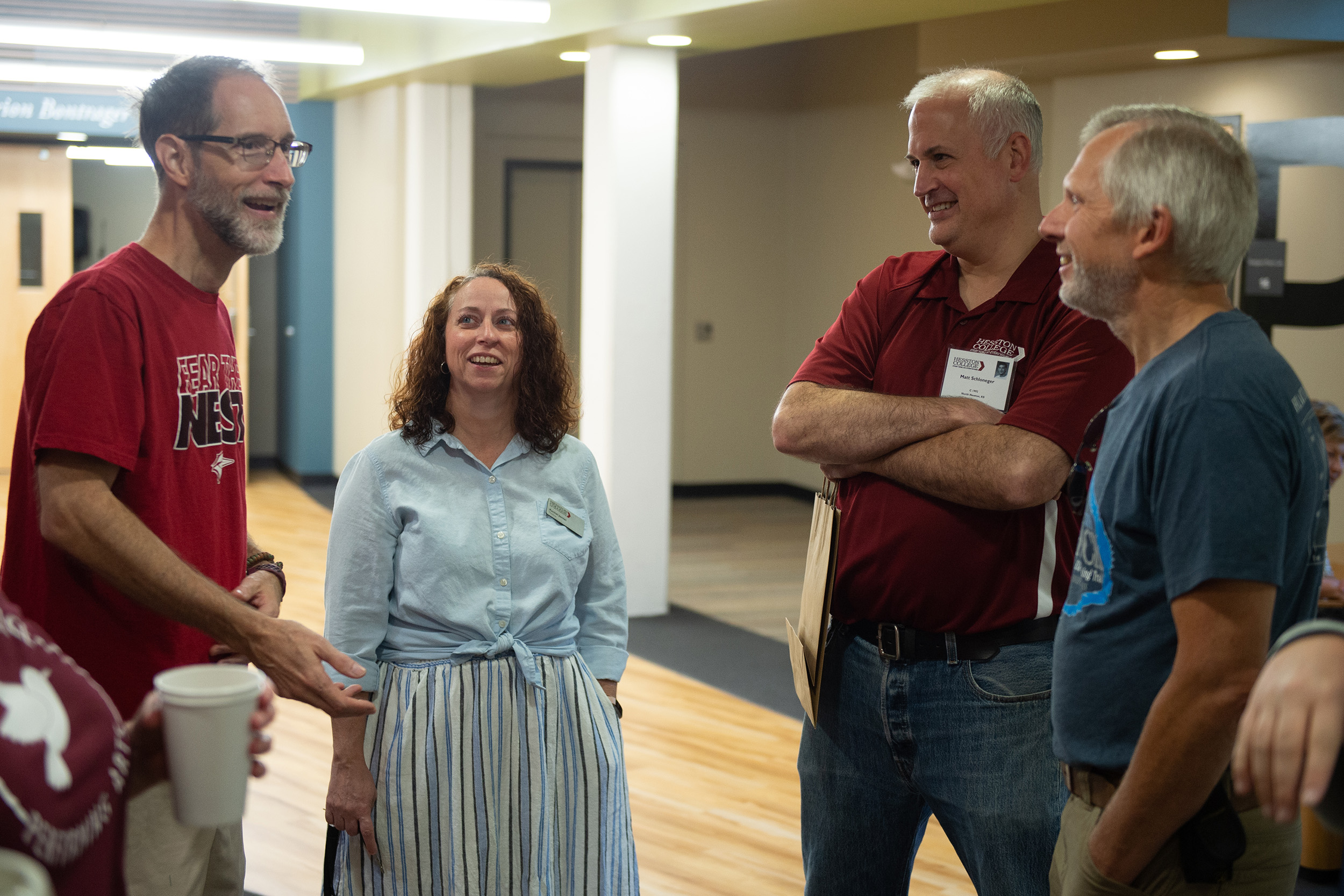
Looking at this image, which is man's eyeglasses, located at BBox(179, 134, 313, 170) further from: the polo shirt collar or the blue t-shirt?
the blue t-shirt

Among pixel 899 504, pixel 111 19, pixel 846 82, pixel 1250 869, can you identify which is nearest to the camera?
pixel 1250 869

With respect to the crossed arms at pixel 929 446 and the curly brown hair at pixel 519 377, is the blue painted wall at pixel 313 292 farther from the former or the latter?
the crossed arms at pixel 929 446

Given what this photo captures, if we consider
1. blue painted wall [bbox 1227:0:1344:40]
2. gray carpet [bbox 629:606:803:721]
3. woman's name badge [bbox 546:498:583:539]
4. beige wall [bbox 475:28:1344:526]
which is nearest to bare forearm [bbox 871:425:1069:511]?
woman's name badge [bbox 546:498:583:539]

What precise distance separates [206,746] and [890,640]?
1087 millimetres

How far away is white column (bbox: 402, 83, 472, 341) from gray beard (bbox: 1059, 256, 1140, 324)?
7.14 meters

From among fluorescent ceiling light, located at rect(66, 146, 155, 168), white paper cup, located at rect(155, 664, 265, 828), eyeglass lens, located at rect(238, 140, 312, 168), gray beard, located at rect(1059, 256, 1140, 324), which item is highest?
fluorescent ceiling light, located at rect(66, 146, 155, 168)

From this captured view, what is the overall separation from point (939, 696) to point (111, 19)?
25.2 feet

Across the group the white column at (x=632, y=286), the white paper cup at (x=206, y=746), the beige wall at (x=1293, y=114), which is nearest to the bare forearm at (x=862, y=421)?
the white paper cup at (x=206, y=746)

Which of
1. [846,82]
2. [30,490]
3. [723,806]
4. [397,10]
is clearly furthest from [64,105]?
[30,490]

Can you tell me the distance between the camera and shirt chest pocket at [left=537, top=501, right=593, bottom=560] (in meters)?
2.17

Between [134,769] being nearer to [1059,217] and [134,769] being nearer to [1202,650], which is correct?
[1202,650]

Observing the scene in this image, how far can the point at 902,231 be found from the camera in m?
8.85

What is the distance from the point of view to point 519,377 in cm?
228

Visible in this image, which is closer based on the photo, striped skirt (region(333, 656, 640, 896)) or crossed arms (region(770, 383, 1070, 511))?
crossed arms (region(770, 383, 1070, 511))
